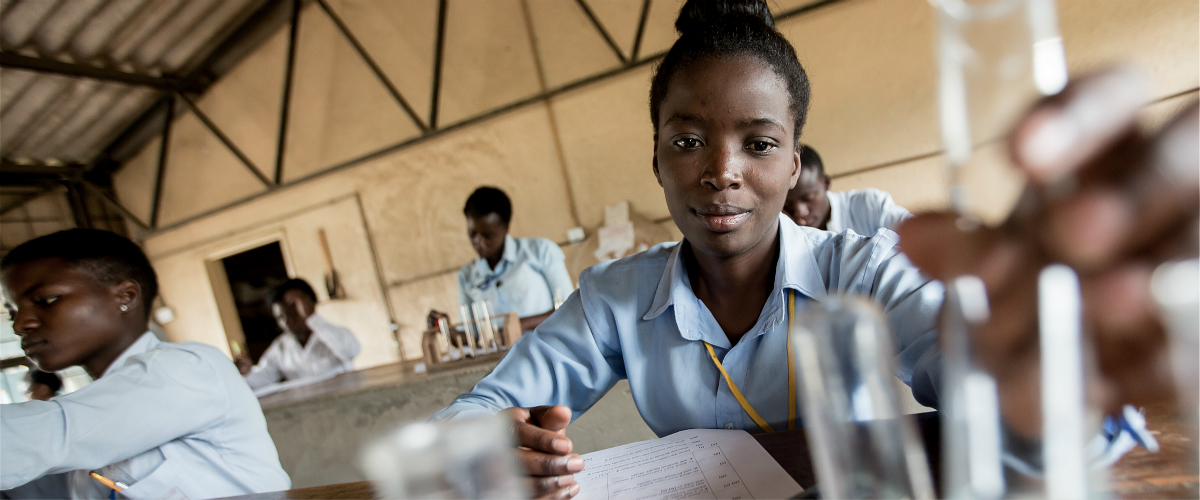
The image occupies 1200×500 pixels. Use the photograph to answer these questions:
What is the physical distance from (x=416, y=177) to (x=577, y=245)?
142cm

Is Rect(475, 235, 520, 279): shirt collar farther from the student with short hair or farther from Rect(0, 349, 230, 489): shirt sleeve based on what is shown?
Rect(0, 349, 230, 489): shirt sleeve

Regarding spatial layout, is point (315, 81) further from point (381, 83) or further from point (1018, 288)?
point (1018, 288)

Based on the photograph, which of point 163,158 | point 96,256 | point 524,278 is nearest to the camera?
point 96,256

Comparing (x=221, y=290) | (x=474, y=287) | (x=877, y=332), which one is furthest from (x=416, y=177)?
(x=877, y=332)

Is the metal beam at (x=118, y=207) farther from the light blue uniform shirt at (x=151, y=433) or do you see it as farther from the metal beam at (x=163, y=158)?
the light blue uniform shirt at (x=151, y=433)

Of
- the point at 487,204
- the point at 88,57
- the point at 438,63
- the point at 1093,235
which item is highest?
the point at 88,57

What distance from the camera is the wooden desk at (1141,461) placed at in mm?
364

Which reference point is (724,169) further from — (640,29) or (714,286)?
(640,29)

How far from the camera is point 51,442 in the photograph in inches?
32.3

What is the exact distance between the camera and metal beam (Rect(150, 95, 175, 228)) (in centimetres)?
507

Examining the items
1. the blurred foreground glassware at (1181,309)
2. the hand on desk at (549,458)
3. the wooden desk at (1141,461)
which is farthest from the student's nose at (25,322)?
the blurred foreground glassware at (1181,309)

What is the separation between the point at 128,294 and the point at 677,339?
1135 mm

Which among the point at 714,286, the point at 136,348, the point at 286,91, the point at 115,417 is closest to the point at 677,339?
the point at 714,286

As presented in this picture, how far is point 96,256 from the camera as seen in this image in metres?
1.16
